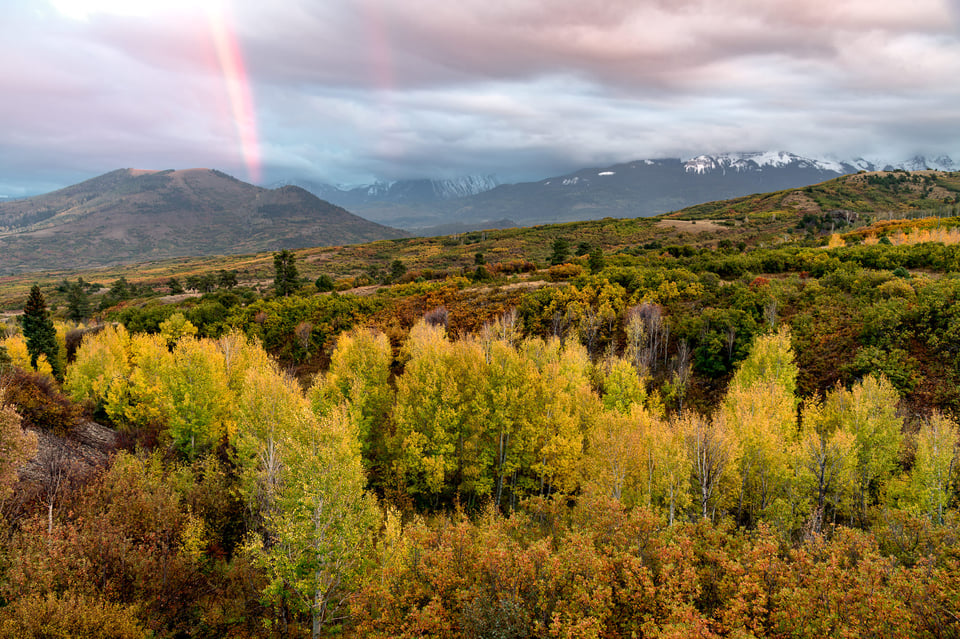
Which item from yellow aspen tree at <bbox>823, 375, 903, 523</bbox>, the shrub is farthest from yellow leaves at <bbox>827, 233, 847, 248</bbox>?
the shrub

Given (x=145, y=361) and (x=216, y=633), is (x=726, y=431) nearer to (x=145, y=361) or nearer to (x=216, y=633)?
(x=216, y=633)

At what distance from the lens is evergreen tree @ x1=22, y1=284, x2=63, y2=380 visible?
61.7 m

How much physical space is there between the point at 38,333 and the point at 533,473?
71.4 m

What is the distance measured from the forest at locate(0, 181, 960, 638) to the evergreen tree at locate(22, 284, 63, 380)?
1.01 feet

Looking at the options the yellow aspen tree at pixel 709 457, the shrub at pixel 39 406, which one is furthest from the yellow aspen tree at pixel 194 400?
the yellow aspen tree at pixel 709 457

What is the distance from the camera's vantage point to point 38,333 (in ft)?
205

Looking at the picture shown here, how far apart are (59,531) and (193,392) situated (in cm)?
2050

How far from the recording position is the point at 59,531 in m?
20.3

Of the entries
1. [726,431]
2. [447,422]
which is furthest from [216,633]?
[726,431]

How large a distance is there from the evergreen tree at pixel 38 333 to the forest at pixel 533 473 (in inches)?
12.1

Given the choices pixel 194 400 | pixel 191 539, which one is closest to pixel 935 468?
pixel 191 539

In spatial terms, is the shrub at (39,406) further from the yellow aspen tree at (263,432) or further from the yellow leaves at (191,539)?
the yellow leaves at (191,539)

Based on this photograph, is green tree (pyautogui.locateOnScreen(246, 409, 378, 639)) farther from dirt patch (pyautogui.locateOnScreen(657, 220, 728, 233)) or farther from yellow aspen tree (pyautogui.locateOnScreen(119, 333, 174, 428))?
dirt patch (pyautogui.locateOnScreen(657, 220, 728, 233))

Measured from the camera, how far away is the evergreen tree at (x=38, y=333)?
202 ft
